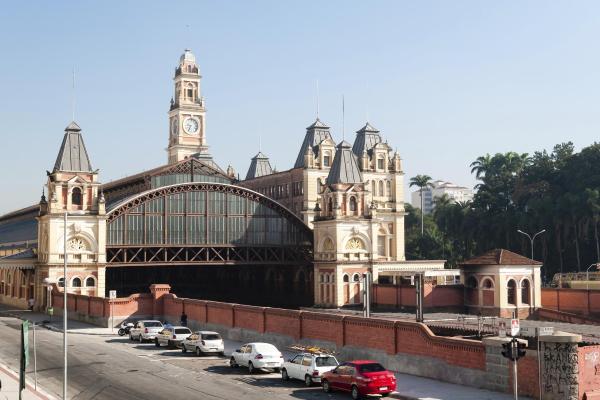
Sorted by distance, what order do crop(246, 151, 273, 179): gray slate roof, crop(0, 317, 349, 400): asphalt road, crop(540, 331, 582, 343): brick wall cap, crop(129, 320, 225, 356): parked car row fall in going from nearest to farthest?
crop(540, 331, 582, 343): brick wall cap < crop(0, 317, 349, 400): asphalt road < crop(129, 320, 225, 356): parked car row < crop(246, 151, 273, 179): gray slate roof

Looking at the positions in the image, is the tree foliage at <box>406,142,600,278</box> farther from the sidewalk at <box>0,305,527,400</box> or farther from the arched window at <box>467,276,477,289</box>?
the sidewalk at <box>0,305,527,400</box>

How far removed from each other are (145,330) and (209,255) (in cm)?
2961

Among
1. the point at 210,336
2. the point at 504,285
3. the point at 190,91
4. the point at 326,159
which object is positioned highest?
the point at 190,91

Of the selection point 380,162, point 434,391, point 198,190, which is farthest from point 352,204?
point 434,391

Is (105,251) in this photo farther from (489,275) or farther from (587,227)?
(587,227)

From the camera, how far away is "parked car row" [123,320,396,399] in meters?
34.5

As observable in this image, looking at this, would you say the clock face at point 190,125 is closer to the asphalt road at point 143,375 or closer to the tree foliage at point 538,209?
the tree foliage at point 538,209

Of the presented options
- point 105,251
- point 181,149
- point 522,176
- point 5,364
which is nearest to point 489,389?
point 5,364

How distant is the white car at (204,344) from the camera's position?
48.8 metres

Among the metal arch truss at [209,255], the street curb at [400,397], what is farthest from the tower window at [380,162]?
the street curb at [400,397]

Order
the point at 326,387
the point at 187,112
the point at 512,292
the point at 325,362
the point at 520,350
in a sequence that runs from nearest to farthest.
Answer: the point at 520,350 < the point at 326,387 < the point at 325,362 < the point at 512,292 < the point at 187,112

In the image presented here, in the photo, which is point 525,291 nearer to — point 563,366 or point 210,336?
point 210,336

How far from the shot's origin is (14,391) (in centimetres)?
3684

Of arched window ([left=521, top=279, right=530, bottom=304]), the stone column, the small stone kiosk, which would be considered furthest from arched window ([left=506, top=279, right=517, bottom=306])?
the stone column
